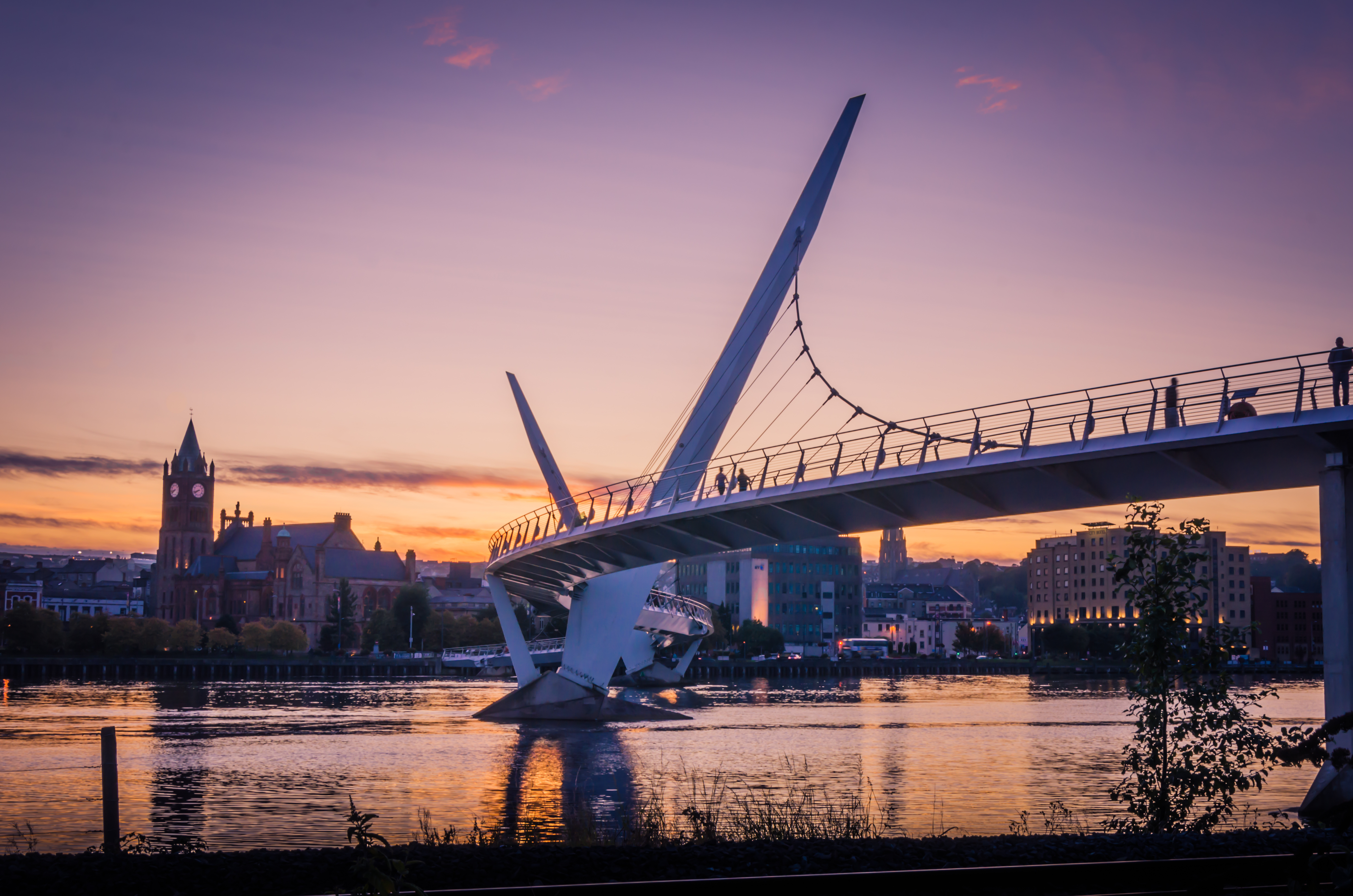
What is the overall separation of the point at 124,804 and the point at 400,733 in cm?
2577

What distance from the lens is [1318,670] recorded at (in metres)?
166

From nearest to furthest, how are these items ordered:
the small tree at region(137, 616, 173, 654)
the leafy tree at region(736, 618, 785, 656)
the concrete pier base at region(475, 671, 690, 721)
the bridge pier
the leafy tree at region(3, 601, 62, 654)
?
the bridge pier, the concrete pier base at region(475, 671, 690, 721), the leafy tree at region(3, 601, 62, 654), the small tree at region(137, 616, 173, 654), the leafy tree at region(736, 618, 785, 656)

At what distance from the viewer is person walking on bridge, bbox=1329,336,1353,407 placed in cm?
2369

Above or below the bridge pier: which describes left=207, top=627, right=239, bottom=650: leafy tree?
below

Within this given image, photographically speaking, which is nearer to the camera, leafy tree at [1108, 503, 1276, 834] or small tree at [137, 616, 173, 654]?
leafy tree at [1108, 503, 1276, 834]

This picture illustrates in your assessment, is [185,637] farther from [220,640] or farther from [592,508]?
[592,508]

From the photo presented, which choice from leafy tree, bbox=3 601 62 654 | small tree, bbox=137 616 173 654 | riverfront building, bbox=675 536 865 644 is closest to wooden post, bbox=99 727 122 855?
leafy tree, bbox=3 601 62 654

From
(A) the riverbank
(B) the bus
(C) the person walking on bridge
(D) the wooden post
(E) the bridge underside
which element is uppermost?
(C) the person walking on bridge

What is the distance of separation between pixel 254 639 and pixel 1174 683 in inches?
5732

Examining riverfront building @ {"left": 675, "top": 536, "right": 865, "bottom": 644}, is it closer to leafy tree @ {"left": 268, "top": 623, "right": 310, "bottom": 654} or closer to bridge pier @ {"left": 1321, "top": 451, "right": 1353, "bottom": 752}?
leafy tree @ {"left": 268, "top": 623, "right": 310, "bottom": 654}

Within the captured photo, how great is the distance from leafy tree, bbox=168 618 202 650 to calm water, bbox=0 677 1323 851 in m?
60.8

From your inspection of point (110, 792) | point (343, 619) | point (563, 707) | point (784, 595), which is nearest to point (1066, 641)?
point (784, 595)

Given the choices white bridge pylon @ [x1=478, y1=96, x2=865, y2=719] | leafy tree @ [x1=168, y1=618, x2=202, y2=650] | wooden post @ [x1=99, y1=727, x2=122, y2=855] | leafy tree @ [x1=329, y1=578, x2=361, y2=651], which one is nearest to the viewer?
wooden post @ [x1=99, y1=727, x2=122, y2=855]

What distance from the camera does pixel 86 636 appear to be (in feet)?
450
